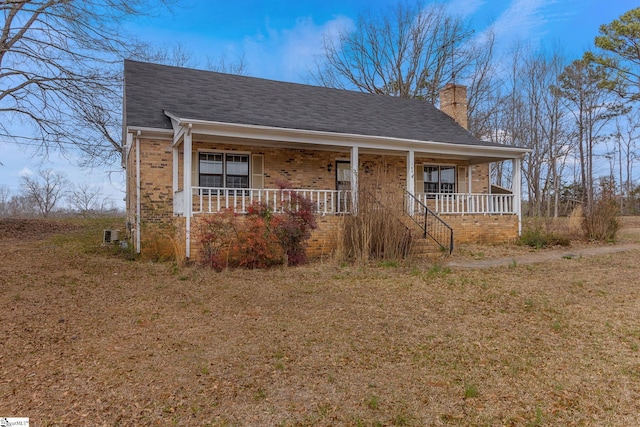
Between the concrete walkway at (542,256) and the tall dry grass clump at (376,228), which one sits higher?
the tall dry grass clump at (376,228)

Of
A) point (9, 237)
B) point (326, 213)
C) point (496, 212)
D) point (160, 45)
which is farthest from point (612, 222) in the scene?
point (160, 45)

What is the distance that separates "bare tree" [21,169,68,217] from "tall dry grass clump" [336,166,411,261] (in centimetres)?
2436

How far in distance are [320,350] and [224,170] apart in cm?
816

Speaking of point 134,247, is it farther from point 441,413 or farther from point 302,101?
point 441,413

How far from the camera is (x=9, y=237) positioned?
1322 cm

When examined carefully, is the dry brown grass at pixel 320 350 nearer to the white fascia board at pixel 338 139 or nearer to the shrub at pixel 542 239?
the white fascia board at pixel 338 139

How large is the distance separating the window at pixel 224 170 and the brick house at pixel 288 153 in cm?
3

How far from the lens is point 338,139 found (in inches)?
424

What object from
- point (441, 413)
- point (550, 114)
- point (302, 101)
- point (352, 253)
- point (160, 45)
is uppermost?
point (160, 45)

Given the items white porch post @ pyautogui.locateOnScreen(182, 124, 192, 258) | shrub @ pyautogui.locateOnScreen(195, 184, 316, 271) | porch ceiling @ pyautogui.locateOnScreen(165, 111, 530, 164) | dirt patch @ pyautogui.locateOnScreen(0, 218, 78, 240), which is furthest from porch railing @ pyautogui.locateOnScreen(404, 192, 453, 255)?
dirt patch @ pyautogui.locateOnScreen(0, 218, 78, 240)

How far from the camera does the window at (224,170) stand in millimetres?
11078

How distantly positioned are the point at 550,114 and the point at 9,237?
30592 millimetres

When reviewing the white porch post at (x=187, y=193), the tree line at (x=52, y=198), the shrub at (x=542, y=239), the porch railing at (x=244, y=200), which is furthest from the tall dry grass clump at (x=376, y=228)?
the tree line at (x=52, y=198)

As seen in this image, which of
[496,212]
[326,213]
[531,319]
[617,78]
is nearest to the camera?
[531,319]
